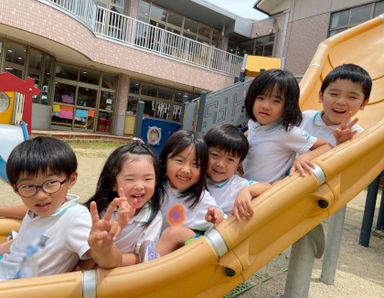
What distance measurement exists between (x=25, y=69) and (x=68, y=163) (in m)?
8.35

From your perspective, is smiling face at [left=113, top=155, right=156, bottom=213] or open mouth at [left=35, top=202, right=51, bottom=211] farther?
smiling face at [left=113, top=155, right=156, bottom=213]

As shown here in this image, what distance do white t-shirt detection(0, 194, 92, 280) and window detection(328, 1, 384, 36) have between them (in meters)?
10.5

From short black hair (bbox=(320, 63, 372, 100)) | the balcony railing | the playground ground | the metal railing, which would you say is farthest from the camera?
the balcony railing

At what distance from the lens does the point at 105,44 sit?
9.09 m

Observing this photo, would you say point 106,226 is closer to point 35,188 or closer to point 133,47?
point 35,188

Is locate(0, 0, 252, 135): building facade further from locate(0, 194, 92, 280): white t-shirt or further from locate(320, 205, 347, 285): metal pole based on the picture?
locate(320, 205, 347, 285): metal pole

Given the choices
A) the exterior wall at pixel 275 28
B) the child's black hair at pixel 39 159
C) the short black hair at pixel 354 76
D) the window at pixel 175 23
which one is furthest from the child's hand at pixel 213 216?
the exterior wall at pixel 275 28

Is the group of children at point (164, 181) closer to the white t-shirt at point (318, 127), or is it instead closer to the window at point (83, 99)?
the white t-shirt at point (318, 127)

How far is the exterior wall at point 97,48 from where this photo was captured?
21.6ft

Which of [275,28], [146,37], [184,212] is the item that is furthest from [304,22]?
[184,212]

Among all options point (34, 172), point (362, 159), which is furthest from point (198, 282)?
point (362, 159)

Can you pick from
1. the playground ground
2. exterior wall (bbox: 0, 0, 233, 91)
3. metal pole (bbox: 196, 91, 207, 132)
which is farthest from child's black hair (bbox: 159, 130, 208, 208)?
exterior wall (bbox: 0, 0, 233, 91)

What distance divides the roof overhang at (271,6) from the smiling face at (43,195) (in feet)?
42.2

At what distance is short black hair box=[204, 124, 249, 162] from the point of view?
1.53m
